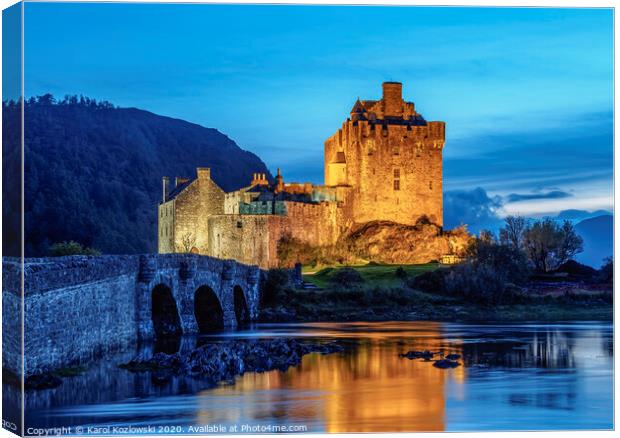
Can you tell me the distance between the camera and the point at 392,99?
70.0 metres

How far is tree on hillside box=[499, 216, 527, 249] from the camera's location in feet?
176

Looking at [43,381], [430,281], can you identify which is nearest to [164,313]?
[43,381]

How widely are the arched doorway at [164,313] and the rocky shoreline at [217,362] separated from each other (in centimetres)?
364

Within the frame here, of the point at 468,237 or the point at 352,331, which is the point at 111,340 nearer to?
the point at 352,331

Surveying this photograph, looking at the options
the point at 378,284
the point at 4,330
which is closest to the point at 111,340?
the point at 4,330

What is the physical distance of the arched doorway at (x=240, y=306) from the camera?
3784cm

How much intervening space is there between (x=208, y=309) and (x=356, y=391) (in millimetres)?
14144

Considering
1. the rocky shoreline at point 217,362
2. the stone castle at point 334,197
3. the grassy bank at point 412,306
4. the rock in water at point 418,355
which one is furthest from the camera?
the stone castle at point 334,197

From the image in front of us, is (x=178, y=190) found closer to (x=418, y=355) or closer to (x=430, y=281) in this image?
(x=430, y=281)

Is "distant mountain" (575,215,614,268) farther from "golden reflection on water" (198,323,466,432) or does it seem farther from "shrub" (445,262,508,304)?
"shrub" (445,262,508,304)

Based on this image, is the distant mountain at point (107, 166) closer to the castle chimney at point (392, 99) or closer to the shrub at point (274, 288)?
the castle chimney at point (392, 99)

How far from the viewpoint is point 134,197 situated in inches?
3236

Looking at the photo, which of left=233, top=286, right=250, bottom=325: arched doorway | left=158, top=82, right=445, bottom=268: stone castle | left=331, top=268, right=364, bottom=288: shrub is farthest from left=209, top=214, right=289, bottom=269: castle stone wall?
left=233, top=286, right=250, bottom=325: arched doorway

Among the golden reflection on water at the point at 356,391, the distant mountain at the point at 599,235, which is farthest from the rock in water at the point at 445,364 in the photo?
the distant mountain at the point at 599,235
